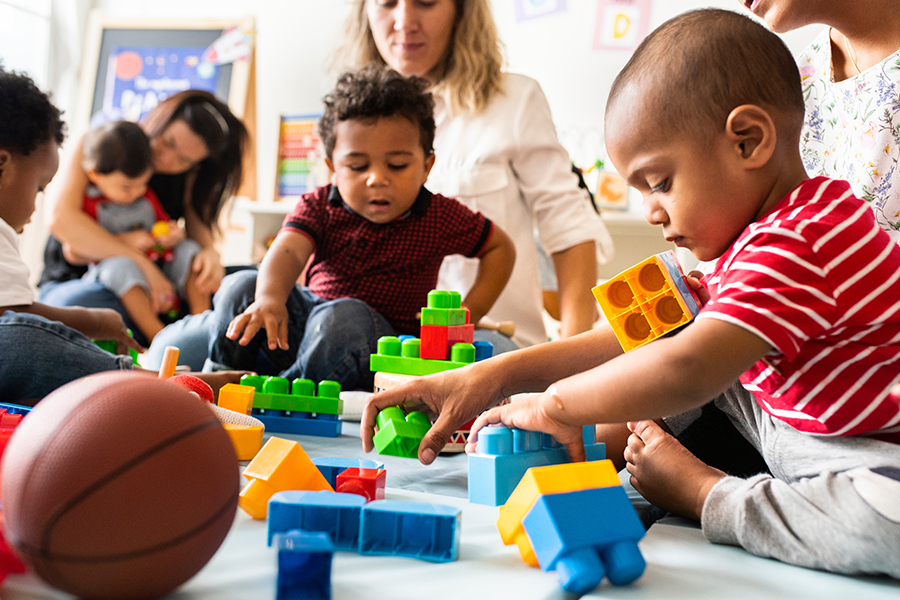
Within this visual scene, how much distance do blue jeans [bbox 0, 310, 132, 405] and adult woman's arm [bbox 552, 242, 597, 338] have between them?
1140 mm

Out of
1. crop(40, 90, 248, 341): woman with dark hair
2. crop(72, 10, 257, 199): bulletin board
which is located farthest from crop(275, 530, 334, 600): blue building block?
crop(72, 10, 257, 199): bulletin board

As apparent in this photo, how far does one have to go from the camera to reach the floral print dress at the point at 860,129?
3.58 ft

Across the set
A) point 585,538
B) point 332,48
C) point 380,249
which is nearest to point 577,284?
point 380,249

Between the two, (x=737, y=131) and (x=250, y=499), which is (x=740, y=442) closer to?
(x=737, y=131)

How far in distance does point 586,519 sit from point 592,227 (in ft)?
4.62

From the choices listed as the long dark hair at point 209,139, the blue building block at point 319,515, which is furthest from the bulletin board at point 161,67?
the blue building block at point 319,515

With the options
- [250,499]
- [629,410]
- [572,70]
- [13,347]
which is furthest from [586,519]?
[572,70]

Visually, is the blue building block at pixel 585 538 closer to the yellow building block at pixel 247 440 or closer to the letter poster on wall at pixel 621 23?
the yellow building block at pixel 247 440

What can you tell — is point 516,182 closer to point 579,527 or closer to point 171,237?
point 171,237

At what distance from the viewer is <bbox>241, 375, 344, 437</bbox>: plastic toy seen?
3.90 feet

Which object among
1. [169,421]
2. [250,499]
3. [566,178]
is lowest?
[250,499]

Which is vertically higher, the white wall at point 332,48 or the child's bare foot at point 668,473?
the white wall at point 332,48

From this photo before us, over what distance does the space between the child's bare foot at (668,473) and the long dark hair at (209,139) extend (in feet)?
7.56

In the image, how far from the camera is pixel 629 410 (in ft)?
2.13
